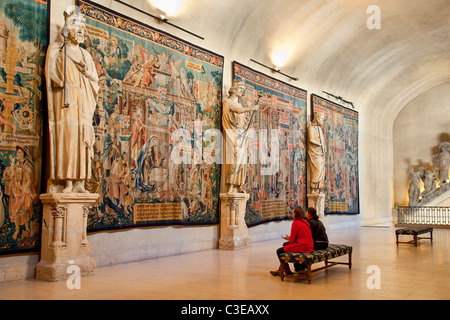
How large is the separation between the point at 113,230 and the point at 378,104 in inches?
660

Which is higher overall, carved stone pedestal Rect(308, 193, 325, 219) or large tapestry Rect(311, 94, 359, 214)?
large tapestry Rect(311, 94, 359, 214)

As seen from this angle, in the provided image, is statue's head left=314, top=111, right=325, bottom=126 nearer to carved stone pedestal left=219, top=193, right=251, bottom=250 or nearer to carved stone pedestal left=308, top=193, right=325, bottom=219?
carved stone pedestal left=308, top=193, right=325, bottom=219

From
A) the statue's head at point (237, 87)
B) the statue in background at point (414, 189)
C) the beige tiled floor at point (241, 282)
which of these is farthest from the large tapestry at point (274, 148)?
the statue in background at point (414, 189)

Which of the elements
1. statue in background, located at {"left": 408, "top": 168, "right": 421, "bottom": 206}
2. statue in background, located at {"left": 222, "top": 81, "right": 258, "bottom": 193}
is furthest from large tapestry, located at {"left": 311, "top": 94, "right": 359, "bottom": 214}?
statue in background, located at {"left": 222, "top": 81, "right": 258, "bottom": 193}

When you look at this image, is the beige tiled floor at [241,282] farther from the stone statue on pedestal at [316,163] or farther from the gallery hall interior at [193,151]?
the stone statue on pedestal at [316,163]

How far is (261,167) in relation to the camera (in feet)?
42.6

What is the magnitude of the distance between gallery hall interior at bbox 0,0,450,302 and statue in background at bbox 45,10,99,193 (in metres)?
0.02

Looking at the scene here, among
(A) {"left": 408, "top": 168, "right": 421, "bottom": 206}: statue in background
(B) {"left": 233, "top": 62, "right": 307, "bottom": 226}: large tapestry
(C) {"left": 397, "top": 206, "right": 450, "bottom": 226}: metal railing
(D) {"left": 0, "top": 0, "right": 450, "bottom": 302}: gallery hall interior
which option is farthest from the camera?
(A) {"left": 408, "top": 168, "right": 421, "bottom": 206}: statue in background

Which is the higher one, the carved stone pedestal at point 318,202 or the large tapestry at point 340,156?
the large tapestry at point 340,156

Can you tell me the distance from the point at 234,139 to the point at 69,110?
15.4 ft

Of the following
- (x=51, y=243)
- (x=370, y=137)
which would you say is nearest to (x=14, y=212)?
(x=51, y=243)

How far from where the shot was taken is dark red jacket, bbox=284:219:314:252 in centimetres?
672

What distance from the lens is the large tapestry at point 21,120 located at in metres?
6.87

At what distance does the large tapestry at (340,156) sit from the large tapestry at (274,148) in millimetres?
1823
